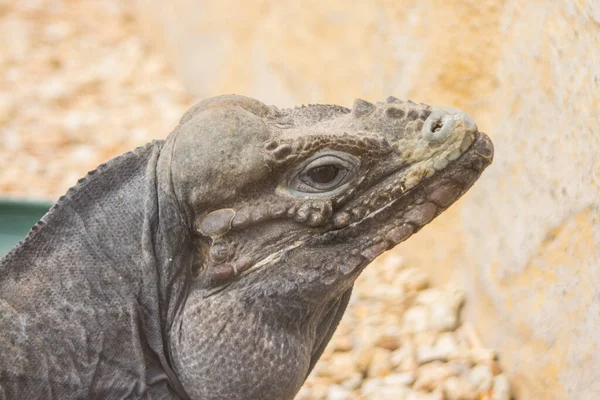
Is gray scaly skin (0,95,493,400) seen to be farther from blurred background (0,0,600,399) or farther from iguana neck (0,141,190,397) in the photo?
blurred background (0,0,600,399)

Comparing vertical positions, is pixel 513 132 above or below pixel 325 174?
above

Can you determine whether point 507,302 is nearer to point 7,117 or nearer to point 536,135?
point 536,135

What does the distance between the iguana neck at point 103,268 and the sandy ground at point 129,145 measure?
1.98 metres

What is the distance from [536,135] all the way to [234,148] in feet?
5.97

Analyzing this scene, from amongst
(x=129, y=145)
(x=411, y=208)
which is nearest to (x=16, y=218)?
(x=129, y=145)

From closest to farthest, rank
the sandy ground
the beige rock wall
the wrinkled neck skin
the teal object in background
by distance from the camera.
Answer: the wrinkled neck skin
the beige rock wall
the sandy ground
the teal object in background

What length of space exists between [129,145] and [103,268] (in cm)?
595

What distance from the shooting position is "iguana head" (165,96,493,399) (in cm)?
257

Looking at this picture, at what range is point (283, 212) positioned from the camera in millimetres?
2621

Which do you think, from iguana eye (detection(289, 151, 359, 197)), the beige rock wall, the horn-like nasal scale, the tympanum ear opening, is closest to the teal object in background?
the beige rock wall

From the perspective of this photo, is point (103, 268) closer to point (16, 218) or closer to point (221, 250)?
point (221, 250)

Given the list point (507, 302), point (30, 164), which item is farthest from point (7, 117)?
point (507, 302)

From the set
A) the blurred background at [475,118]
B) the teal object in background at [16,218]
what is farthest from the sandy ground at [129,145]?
the teal object in background at [16,218]

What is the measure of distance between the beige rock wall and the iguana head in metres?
0.91
